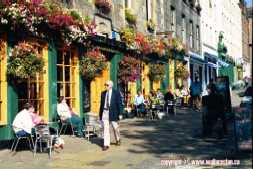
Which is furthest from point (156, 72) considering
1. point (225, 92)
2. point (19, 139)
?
point (19, 139)

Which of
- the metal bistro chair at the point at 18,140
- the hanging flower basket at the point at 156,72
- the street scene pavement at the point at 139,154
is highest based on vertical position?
the hanging flower basket at the point at 156,72

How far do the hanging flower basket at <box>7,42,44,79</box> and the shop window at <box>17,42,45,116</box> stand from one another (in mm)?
548

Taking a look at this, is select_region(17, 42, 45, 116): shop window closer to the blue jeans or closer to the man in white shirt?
the man in white shirt

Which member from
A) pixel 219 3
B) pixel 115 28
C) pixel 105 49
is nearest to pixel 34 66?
pixel 105 49

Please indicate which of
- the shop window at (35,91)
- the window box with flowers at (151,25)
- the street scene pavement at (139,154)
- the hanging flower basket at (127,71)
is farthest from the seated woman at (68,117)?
the window box with flowers at (151,25)

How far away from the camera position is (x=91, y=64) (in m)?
17.2

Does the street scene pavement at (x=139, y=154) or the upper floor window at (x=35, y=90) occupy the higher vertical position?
the upper floor window at (x=35, y=90)

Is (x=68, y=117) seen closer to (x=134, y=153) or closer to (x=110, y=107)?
(x=110, y=107)

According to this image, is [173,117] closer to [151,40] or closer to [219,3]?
[151,40]

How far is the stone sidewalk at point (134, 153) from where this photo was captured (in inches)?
422

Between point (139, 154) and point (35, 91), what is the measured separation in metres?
4.12

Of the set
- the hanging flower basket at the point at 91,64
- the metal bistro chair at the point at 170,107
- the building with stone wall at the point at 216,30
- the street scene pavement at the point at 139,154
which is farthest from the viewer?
the building with stone wall at the point at 216,30

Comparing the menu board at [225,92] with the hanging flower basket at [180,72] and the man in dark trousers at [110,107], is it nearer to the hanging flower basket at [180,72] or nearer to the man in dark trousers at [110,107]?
the man in dark trousers at [110,107]

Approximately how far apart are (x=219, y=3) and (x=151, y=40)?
26157 millimetres
